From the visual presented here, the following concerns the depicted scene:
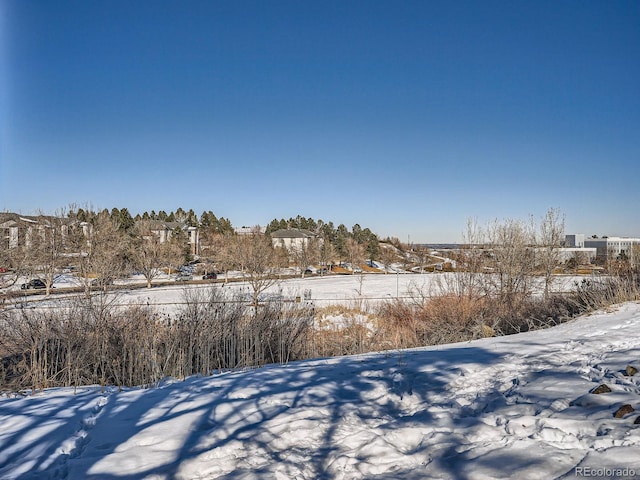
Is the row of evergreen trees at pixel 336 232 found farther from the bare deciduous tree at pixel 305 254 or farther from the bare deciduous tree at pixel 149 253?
the bare deciduous tree at pixel 149 253

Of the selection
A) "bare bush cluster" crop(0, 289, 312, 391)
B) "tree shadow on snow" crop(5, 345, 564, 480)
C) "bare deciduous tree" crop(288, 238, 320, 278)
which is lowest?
"bare bush cluster" crop(0, 289, 312, 391)

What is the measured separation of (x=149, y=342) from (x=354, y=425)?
6.05 metres

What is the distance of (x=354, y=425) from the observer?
3729 millimetres

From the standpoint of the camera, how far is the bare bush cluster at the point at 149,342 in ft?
23.3

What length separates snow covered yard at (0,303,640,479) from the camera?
115 inches

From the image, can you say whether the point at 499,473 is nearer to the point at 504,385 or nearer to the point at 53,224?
the point at 504,385

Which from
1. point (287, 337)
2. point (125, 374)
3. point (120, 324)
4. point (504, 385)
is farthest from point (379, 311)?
point (504, 385)

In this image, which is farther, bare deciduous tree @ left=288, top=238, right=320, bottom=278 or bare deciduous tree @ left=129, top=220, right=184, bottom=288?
bare deciduous tree @ left=288, top=238, right=320, bottom=278

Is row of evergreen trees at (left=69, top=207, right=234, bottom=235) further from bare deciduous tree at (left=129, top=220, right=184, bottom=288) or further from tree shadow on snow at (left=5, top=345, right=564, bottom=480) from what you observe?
tree shadow on snow at (left=5, top=345, right=564, bottom=480)

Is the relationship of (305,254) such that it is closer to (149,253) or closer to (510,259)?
(149,253)

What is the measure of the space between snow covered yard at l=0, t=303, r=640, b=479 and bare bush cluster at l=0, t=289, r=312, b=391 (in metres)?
1.75

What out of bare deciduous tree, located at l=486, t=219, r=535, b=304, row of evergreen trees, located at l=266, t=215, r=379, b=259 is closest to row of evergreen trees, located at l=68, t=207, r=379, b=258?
row of evergreen trees, located at l=266, t=215, r=379, b=259

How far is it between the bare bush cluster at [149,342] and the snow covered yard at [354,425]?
175 centimetres

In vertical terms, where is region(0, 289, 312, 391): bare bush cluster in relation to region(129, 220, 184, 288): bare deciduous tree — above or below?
below
